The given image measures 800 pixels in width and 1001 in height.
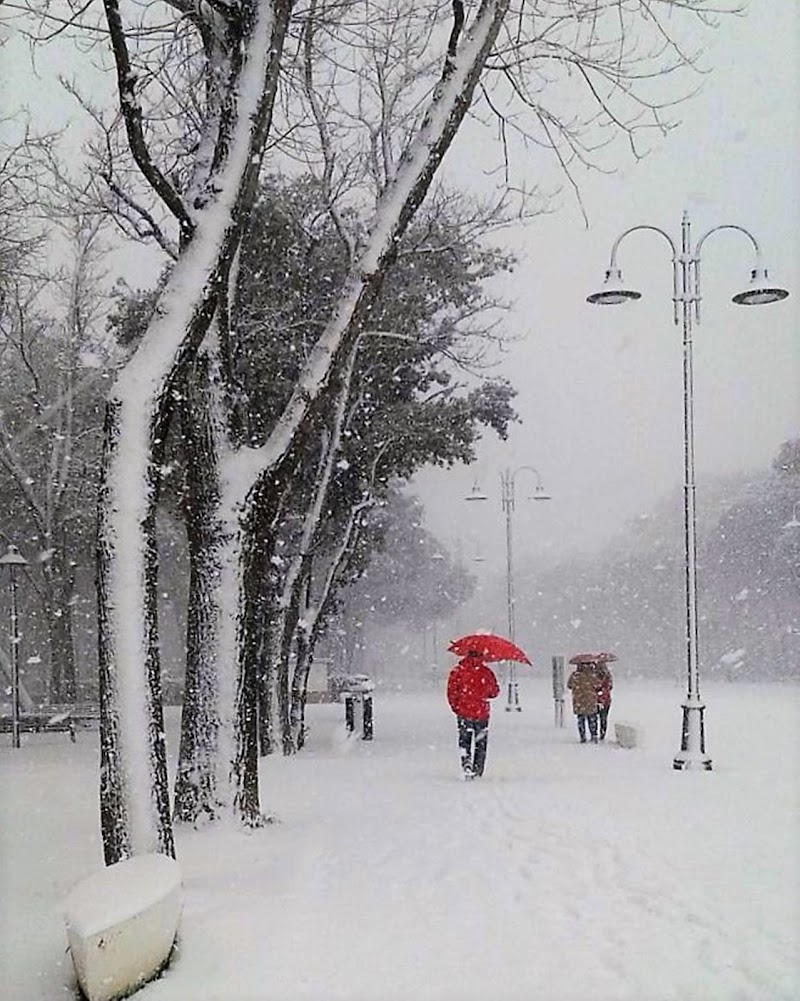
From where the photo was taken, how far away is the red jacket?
14961 millimetres

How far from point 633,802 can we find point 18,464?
20506mm

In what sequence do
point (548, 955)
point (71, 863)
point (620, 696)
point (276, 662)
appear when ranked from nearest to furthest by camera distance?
point (548, 955), point (71, 863), point (276, 662), point (620, 696)

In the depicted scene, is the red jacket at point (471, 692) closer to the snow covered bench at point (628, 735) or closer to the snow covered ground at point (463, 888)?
the snow covered ground at point (463, 888)

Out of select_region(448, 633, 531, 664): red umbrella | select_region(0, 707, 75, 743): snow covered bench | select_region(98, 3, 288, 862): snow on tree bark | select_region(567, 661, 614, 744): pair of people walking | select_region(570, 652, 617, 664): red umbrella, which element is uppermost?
select_region(98, 3, 288, 862): snow on tree bark

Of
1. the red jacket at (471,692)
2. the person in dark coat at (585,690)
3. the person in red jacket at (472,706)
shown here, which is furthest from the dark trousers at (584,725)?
the red jacket at (471,692)

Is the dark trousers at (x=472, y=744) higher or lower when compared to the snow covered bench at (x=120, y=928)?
lower

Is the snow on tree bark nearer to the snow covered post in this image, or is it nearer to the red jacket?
the red jacket

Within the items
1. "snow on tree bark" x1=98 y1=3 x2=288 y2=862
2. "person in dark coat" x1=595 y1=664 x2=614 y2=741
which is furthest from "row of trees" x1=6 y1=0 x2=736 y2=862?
"person in dark coat" x1=595 y1=664 x2=614 y2=741

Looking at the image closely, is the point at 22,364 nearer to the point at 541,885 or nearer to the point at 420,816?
the point at 420,816

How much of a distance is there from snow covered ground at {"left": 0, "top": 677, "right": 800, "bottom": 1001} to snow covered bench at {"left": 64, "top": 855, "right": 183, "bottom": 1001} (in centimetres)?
17

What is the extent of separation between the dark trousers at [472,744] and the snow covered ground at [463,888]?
15.6 inches

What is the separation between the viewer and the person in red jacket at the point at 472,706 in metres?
15.0

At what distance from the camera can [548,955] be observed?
20.4 ft

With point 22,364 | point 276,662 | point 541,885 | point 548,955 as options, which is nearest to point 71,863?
point 541,885
